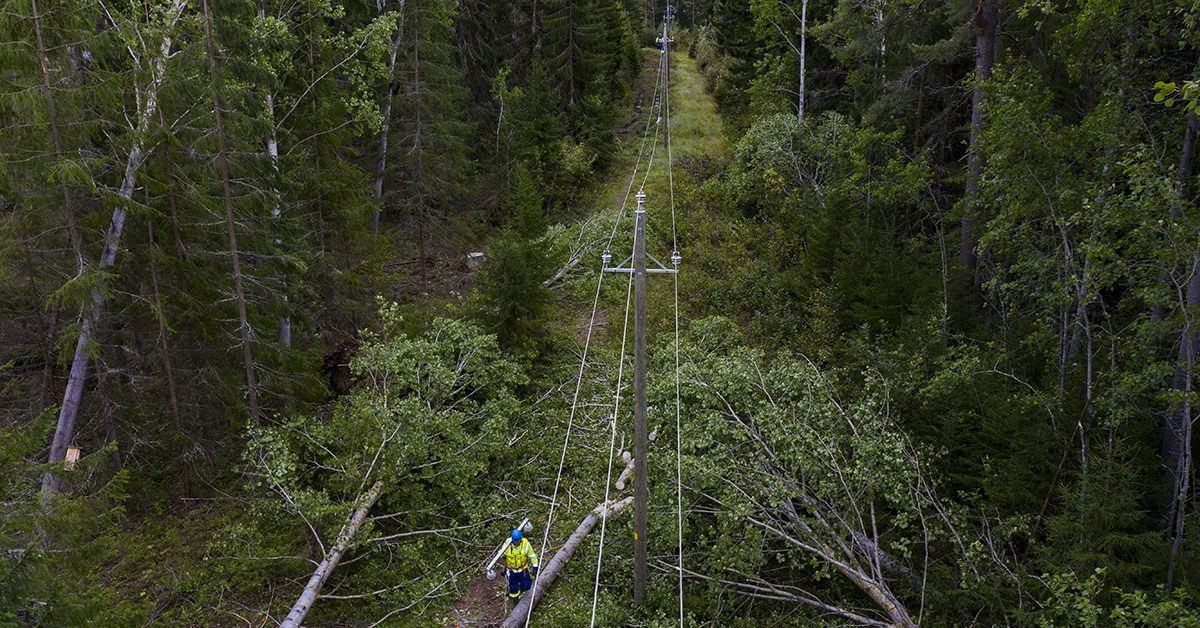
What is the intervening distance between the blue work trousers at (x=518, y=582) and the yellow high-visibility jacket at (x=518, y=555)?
0.10m

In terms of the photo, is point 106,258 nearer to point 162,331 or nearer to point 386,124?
point 162,331

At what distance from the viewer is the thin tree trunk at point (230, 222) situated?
34.7 feet

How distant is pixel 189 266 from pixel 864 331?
44.1 ft

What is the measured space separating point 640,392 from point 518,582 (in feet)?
12.9

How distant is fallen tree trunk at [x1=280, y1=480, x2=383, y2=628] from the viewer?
941 centimetres

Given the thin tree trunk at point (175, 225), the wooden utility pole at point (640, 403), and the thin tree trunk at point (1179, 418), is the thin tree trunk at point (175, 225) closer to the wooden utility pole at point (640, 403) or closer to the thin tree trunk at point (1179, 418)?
the wooden utility pole at point (640, 403)

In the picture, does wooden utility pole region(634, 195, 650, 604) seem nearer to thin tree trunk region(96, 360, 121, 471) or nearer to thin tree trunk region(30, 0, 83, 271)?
thin tree trunk region(30, 0, 83, 271)

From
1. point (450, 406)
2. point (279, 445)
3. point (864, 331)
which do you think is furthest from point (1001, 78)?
point (279, 445)

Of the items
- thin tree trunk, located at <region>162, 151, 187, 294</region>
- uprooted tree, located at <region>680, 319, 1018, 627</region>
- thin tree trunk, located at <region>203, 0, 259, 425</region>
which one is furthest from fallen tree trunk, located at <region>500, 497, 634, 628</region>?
thin tree trunk, located at <region>162, 151, 187, 294</region>

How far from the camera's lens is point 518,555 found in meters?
9.62

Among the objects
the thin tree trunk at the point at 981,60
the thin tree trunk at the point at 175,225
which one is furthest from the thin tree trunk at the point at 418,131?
the thin tree trunk at the point at 981,60

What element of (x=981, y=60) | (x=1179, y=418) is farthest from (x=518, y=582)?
(x=981, y=60)

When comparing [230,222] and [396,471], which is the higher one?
[230,222]

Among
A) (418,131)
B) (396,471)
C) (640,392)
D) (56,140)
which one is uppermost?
(418,131)
